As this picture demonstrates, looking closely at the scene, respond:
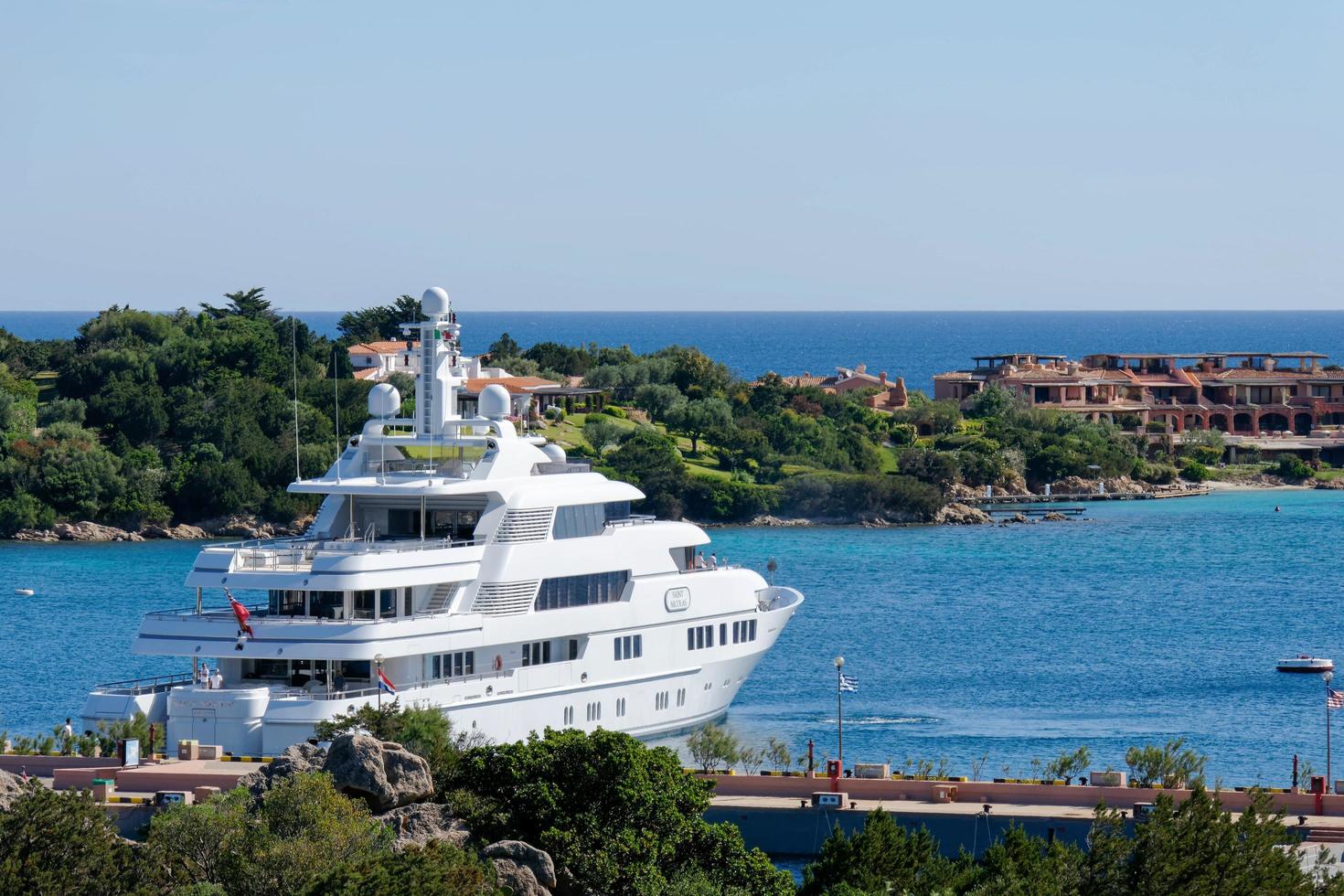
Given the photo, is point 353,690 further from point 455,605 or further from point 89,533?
point 89,533

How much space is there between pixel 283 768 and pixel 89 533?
58.5 metres

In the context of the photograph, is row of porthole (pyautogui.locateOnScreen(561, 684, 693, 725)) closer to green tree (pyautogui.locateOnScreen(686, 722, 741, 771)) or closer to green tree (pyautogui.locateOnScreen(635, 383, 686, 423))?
green tree (pyautogui.locateOnScreen(686, 722, 741, 771))

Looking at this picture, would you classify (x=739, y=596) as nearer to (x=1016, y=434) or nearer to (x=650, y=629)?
(x=650, y=629)

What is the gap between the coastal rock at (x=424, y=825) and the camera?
3025 cm

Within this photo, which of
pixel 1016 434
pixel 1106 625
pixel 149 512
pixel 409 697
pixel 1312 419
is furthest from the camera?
pixel 1312 419

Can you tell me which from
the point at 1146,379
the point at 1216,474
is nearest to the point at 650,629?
the point at 1216,474

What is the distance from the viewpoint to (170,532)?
290 feet

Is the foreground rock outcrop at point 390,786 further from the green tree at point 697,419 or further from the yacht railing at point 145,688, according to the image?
the green tree at point 697,419

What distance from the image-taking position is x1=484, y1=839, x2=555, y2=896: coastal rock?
2853 centimetres

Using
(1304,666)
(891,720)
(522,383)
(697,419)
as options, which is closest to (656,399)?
(697,419)

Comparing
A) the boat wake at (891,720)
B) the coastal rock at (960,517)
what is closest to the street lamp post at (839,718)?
the boat wake at (891,720)

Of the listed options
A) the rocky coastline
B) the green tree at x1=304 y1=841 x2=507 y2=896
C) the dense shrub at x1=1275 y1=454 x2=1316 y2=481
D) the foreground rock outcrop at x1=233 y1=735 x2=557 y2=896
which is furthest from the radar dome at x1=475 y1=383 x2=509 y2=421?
the dense shrub at x1=1275 y1=454 x2=1316 y2=481

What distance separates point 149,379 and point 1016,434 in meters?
42.0

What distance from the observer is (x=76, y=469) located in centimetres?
8938
